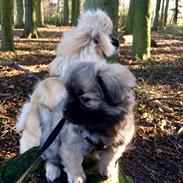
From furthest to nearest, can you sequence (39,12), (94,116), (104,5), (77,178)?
(39,12), (104,5), (77,178), (94,116)

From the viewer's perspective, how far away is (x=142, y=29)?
13016mm

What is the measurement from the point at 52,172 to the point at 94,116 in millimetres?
688

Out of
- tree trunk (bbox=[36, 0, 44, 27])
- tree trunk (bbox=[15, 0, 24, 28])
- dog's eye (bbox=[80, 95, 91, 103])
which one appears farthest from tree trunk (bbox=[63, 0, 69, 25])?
dog's eye (bbox=[80, 95, 91, 103])

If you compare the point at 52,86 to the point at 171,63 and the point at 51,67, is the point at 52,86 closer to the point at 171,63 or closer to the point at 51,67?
the point at 51,67

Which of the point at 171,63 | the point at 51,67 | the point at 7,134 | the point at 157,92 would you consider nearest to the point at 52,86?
the point at 51,67

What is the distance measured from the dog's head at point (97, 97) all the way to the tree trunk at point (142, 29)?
9.70 meters

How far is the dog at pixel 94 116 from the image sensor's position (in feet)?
10.5

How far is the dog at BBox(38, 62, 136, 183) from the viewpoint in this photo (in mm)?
3191

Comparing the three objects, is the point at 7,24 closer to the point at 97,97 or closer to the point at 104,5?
the point at 104,5

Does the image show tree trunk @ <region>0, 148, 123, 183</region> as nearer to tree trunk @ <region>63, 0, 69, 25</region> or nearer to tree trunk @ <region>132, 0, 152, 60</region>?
tree trunk @ <region>132, 0, 152, 60</region>

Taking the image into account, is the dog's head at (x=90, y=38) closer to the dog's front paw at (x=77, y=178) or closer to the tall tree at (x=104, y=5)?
the dog's front paw at (x=77, y=178)

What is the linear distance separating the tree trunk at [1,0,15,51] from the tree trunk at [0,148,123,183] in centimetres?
874

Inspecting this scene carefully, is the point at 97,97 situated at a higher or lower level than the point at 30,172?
higher

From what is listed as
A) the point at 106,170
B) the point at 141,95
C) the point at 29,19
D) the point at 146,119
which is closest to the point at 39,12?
the point at 29,19
